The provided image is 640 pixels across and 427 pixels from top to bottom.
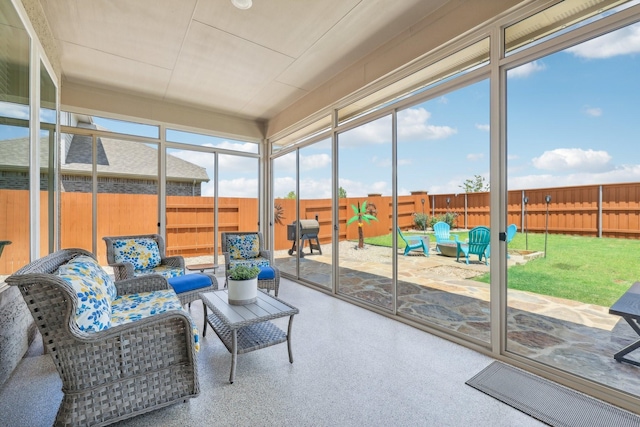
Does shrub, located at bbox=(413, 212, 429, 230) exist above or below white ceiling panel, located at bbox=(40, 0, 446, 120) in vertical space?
below

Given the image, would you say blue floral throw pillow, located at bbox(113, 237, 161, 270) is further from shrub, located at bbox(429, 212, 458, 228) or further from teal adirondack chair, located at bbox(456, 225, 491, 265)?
teal adirondack chair, located at bbox(456, 225, 491, 265)

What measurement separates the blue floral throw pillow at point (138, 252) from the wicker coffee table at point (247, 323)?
150 centimetres

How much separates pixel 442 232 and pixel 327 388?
242 cm

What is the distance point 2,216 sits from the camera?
2.08m

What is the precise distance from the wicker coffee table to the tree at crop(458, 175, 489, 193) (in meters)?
2.00

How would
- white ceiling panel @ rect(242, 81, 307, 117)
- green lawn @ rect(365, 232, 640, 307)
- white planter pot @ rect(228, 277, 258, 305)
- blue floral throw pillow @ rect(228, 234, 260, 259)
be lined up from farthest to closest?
white ceiling panel @ rect(242, 81, 307, 117) < blue floral throw pillow @ rect(228, 234, 260, 259) < white planter pot @ rect(228, 277, 258, 305) < green lawn @ rect(365, 232, 640, 307)

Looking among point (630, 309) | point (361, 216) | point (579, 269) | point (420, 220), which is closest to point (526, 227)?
point (579, 269)

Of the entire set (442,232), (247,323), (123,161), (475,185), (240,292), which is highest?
(123,161)

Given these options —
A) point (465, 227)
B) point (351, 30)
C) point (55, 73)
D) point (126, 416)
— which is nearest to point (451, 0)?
point (351, 30)

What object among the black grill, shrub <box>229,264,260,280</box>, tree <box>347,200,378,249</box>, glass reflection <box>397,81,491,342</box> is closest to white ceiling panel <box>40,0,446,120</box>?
glass reflection <box>397,81,491,342</box>

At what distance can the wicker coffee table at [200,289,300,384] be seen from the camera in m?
2.11

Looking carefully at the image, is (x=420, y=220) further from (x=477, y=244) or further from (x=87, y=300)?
(x=87, y=300)

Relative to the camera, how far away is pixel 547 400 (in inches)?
74.3

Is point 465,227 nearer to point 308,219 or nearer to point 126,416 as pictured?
point 308,219
